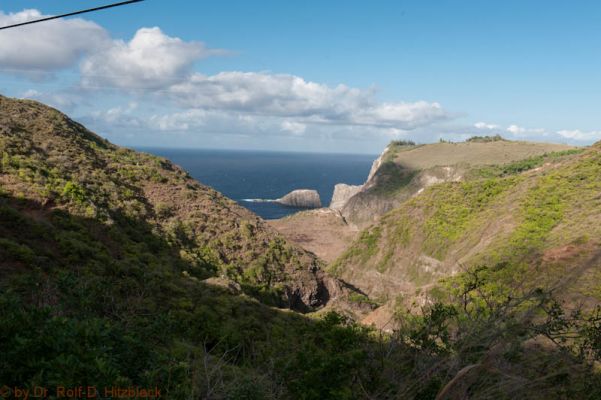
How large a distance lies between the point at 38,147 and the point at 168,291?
76.3ft

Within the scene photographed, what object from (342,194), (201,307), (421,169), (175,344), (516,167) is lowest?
(342,194)

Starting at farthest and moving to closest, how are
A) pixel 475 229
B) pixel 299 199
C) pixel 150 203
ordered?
pixel 299 199 → pixel 475 229 → pixel 150 203

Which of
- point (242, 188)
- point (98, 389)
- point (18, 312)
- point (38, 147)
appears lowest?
point (242, 188)

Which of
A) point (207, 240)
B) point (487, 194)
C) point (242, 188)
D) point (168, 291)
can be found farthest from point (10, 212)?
point (242, 188)

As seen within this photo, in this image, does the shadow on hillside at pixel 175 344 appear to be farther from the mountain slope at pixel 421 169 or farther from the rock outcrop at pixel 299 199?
the rock outcrop at pixel 299 199

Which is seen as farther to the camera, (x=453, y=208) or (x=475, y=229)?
(x=453, y=208)

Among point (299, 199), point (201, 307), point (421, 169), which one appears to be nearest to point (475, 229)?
point (201, 307)

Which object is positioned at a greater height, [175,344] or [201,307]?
[175,344]

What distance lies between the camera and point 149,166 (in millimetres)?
46688

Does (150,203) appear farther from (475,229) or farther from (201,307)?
(475,229)

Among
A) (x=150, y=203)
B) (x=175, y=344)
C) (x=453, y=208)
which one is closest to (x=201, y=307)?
(x=175, y=344)

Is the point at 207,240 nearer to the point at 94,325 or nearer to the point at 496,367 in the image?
the point at 94,325

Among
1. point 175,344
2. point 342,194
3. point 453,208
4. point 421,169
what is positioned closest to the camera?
point 175,344

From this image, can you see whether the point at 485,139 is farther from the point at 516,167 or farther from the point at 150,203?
the point at 150,203
